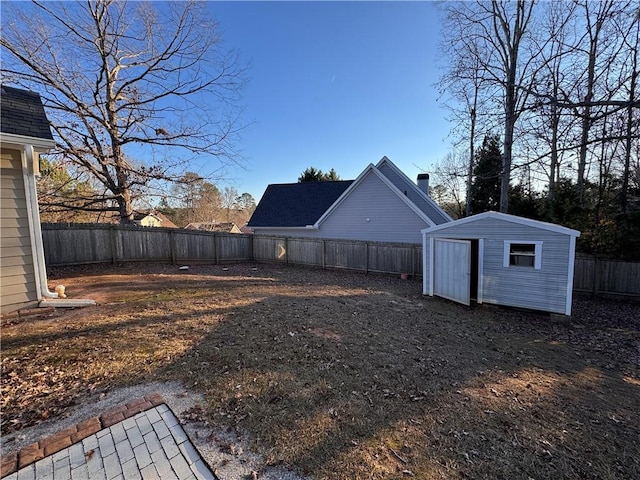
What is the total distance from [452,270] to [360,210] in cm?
738

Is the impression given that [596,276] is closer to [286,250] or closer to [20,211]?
[286,250]

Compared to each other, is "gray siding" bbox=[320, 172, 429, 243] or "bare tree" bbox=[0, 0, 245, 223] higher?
"bare tree" bbox=[0, 0, 245, 223]

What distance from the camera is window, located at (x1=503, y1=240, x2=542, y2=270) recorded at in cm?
738

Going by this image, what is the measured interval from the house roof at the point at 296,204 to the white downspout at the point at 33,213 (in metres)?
12.4

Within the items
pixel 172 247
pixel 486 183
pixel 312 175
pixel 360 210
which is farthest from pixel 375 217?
pixel 312 175

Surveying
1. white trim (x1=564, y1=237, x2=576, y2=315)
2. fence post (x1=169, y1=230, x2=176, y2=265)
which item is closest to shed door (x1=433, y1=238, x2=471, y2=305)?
white trim (x1=564, y1=237, x2=576, y2=315)

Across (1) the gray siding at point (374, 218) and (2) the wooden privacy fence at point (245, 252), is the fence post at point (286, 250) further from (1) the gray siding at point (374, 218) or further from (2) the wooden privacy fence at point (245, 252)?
(1) the gray siding at point (374, 218)

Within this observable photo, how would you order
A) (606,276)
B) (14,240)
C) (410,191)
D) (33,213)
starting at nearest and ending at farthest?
(14,240) < (33,213) < (606,276) < (410,191)

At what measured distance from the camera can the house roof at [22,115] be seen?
17.1 feet

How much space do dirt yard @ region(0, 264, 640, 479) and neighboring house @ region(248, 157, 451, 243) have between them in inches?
295

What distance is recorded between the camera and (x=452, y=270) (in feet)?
28.1

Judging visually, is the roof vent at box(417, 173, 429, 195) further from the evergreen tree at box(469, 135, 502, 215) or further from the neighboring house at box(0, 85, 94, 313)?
the neighboring house at box(0, 85, 94, 313)

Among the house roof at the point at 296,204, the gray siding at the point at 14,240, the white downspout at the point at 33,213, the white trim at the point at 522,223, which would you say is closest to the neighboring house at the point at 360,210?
the house roof at the point at 296,204

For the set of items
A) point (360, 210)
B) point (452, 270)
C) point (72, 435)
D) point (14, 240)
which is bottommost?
point (72, 435)
